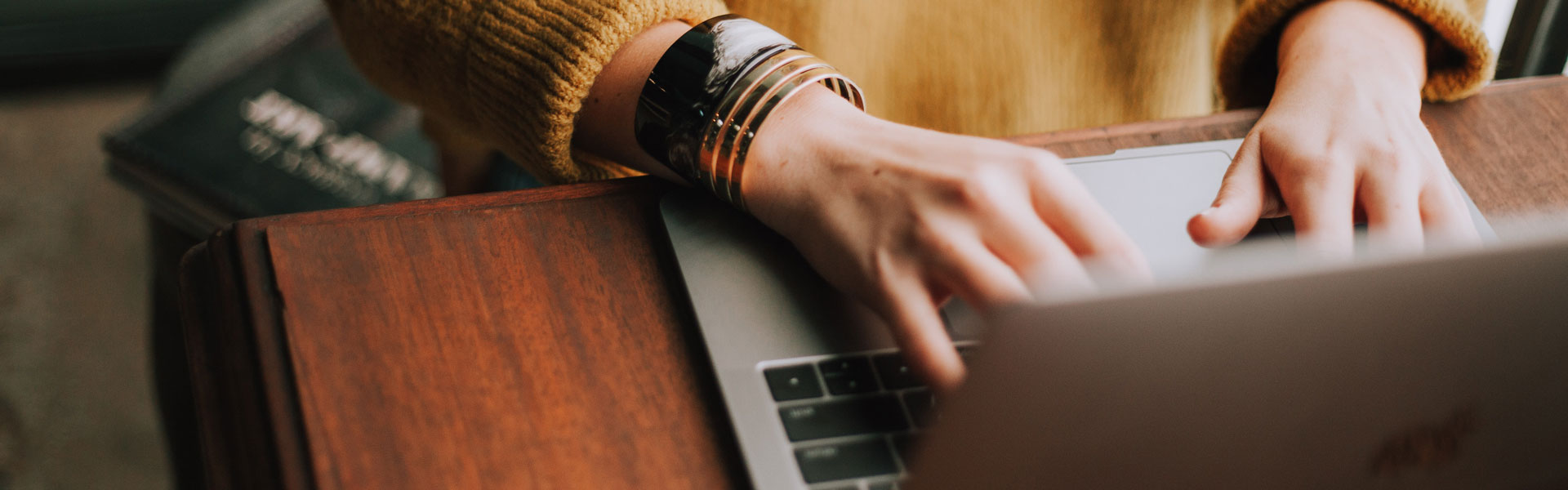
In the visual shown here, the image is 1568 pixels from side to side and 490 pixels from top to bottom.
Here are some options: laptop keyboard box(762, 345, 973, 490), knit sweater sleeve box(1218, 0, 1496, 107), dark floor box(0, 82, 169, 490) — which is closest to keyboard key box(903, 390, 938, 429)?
laptop keyboard box(762, 345, 973, 490)

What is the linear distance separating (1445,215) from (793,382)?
1.01 ft

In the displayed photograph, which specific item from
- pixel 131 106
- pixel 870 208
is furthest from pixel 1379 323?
pixel 131 106

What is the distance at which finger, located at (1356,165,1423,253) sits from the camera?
1.38ft

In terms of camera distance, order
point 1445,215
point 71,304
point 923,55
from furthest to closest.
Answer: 1. point 71,304
2. point 923,55
3. point 1445,215

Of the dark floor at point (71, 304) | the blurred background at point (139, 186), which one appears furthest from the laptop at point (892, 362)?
the dark floor at point (71, 304)

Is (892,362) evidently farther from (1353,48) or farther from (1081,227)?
(1353,48)

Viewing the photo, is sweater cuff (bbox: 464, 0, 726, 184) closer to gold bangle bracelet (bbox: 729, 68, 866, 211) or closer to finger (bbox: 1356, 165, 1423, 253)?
gold bangle bracelet (bbox: 729, 68, 866, 211)

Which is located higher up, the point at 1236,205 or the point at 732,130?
the point at 732,130

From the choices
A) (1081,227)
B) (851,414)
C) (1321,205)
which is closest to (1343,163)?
(1321,205)

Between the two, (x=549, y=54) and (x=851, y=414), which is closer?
(x=851, y=414)

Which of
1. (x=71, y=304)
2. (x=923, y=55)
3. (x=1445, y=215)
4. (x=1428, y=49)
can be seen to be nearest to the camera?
(x=1445, y=215)

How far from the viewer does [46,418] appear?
3.86 ft

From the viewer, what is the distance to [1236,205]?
0.42 m

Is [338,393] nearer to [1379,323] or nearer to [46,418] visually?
[1379,323]
